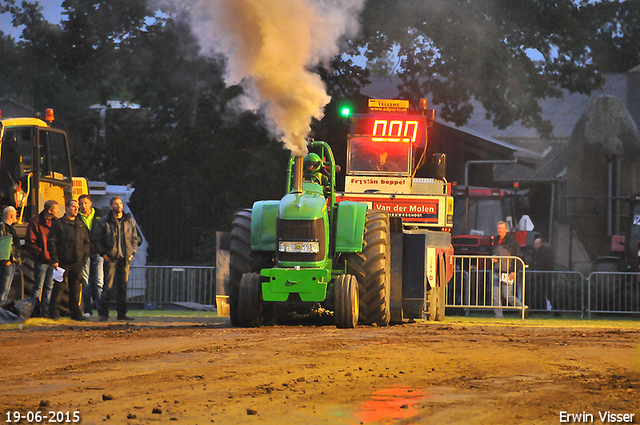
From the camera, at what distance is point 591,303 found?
19516 mm

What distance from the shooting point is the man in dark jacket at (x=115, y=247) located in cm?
1477

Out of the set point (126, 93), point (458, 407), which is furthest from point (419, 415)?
A: point (126, 93)

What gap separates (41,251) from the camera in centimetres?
1410

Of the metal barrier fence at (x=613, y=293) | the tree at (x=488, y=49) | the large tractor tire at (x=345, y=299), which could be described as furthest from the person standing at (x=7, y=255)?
the tree at (x=488, y=49)

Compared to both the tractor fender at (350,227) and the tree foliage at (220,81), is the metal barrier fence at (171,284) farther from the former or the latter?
the tractor fender at (350,227)

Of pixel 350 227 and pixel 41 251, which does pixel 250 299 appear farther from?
pixel 41 251

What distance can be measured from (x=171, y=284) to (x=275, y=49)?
8188mm

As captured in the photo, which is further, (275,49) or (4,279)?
(275,49)

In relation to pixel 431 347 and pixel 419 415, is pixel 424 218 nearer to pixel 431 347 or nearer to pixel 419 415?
pixel 431 347

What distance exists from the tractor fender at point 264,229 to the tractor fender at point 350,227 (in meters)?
0.84

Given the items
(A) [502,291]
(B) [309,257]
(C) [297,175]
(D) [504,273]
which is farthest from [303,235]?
(A) [502,291]

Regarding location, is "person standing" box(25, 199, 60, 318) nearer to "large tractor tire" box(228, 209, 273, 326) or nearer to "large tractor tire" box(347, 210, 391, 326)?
"large tractor tire" box(228, 209, 273, 326)

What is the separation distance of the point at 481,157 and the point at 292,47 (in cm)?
1989

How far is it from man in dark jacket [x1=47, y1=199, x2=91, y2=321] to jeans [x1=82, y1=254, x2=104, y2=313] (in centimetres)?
109
